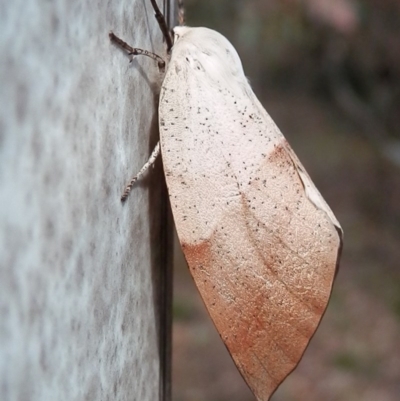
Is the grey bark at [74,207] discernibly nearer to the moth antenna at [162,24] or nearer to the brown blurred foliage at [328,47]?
the moth antenna at [162,24]

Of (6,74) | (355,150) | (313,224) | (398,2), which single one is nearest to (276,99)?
(355,150)

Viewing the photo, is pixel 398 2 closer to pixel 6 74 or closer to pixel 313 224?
pixel 313 224

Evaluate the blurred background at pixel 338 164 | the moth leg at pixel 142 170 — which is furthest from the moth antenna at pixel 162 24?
the blurred background at pixel 338 164

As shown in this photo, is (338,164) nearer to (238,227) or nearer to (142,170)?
(238,227)

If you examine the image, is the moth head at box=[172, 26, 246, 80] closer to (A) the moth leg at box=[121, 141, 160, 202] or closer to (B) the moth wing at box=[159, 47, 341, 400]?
(B) the moth wing at box=[159, 47, 341, 400]

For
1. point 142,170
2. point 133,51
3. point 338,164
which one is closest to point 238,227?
point 142,170

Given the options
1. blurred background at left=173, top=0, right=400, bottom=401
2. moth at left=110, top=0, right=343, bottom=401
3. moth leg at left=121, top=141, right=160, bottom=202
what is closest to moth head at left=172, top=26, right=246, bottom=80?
moth at left=110, top=0, right=343, bottom=401

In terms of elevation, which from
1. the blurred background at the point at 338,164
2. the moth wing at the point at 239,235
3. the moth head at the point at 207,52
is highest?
the moth head at the point at 207,52
